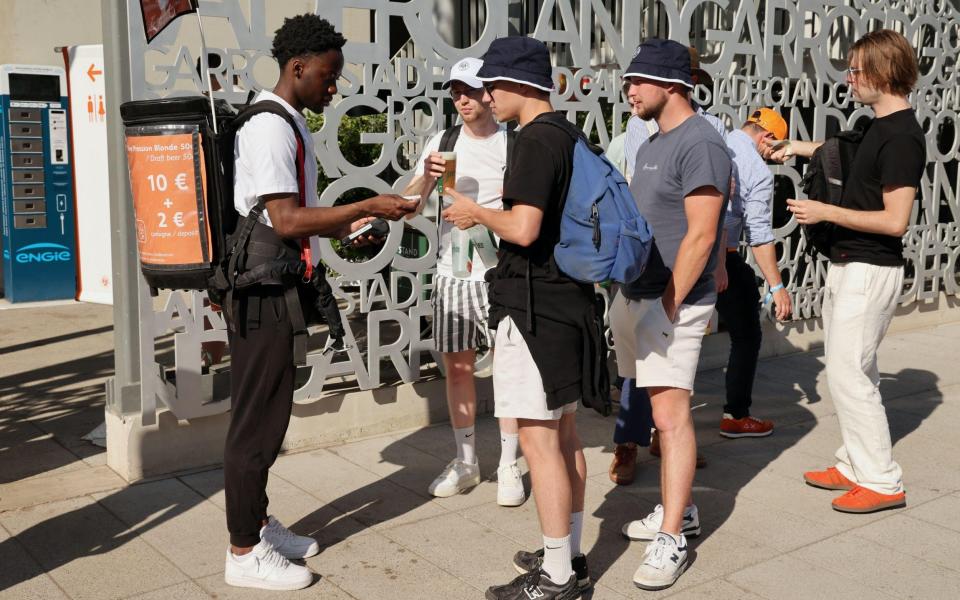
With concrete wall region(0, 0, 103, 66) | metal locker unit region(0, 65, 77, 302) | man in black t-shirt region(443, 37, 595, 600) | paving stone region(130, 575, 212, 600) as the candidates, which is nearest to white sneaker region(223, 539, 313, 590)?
paving stone region(130, 575, 212, 600)

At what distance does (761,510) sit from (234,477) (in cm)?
252

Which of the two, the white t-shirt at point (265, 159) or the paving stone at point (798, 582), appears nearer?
the white t-shirt at point (265, 159)

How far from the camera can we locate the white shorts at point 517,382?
3.77 metres

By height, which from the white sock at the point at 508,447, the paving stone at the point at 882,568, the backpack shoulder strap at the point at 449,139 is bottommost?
Answer: the paving stone at the point at 882,568

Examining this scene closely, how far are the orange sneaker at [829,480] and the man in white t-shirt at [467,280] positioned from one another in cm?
152

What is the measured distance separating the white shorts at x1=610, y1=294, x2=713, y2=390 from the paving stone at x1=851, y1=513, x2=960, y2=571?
4.07 feet

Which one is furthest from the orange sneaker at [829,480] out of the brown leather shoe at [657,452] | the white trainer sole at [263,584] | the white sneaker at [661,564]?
the white trainer sole at [263,584]

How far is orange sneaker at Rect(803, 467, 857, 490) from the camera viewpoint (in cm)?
528

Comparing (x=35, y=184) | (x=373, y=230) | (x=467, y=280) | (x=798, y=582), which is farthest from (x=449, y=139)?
(x=35, y=184)

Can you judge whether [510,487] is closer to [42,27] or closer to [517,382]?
[517,382]

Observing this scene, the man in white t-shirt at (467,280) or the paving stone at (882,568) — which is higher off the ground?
the man in white t-shirt at (467,280)

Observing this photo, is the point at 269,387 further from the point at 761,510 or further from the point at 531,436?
the point at 761,510

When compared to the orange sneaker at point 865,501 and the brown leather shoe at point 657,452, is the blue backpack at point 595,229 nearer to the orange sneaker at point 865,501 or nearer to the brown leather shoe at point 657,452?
the orange sneaker at point 865,501

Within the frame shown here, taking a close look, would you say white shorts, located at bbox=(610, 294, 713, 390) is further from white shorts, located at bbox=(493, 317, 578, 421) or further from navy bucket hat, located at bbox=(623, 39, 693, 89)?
navy bucket hat, located at bbox=(623, 39, 693, 89)
